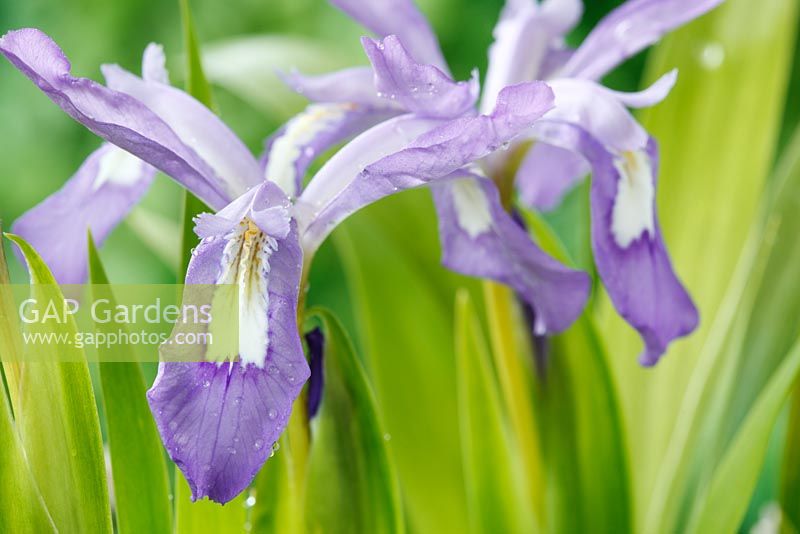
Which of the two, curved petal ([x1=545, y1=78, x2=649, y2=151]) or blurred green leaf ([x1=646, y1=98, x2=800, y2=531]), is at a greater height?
curved petal ([x1=545, y1=78, x2=649, y2=151])

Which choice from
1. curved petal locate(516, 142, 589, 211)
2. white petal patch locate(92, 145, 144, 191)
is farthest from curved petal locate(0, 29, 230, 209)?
curved petal locate(516, 142, 589, 211)

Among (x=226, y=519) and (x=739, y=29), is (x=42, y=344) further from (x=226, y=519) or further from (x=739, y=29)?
(x=739, y=29)

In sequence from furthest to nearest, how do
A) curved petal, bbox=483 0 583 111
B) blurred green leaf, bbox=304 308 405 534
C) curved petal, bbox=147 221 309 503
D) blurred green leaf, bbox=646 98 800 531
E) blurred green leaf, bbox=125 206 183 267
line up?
blurred green leaf, bbox=125 206 183 267, blurred green leaf, bbox=646 98 800 531, curved petal, bbox=483 0 583 111, blurred green leaf, bbox=304 308 405 534, curved petal, bbox=147 221 309 503

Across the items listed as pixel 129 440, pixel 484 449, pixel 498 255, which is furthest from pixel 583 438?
pixel 129 440

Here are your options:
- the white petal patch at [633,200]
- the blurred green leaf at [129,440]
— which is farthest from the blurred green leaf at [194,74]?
the white petal patch at [633,200]

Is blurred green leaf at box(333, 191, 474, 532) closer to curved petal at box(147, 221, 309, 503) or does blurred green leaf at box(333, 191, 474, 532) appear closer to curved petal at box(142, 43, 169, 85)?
curved petal at box(142, 43, 169, 85)

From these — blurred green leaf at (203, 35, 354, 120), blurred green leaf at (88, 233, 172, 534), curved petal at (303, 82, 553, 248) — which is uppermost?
blurred green leaf at (203, 35, 354, 120)
